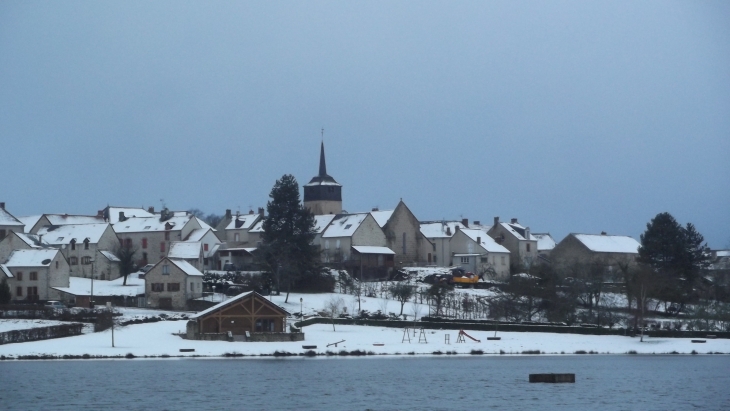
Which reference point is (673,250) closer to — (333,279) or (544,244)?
(333,279)

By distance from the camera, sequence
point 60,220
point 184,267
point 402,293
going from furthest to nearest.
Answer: point 60,220
point 184,267
point 402,293

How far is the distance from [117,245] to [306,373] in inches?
2060

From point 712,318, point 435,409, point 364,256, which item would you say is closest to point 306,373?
point 435,409

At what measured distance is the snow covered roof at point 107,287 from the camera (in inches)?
3543

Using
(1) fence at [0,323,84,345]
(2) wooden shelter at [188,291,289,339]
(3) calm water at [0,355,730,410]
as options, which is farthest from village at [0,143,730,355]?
(3) calm water at [0,355,730,410]

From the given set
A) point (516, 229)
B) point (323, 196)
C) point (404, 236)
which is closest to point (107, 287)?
point (404, 236)

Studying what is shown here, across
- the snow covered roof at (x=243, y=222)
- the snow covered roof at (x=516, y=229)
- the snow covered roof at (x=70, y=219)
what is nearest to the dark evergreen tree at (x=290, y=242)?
the snow covered roof at (x=243, y=222)

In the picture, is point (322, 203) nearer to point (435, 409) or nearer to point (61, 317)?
point (61, 317)

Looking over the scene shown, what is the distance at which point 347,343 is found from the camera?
7119 cm

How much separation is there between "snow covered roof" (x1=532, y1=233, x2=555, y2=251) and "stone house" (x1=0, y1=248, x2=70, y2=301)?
2341 inches

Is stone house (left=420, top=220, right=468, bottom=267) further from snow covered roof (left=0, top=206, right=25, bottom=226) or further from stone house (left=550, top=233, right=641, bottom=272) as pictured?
snow covered roof (left=0, top=206, right=25, bottom=226)

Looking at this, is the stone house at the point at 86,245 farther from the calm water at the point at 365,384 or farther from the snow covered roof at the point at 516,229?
the snow covered roof at the point at 516,229

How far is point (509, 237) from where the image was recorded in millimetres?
119438

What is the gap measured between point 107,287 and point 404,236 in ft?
104
